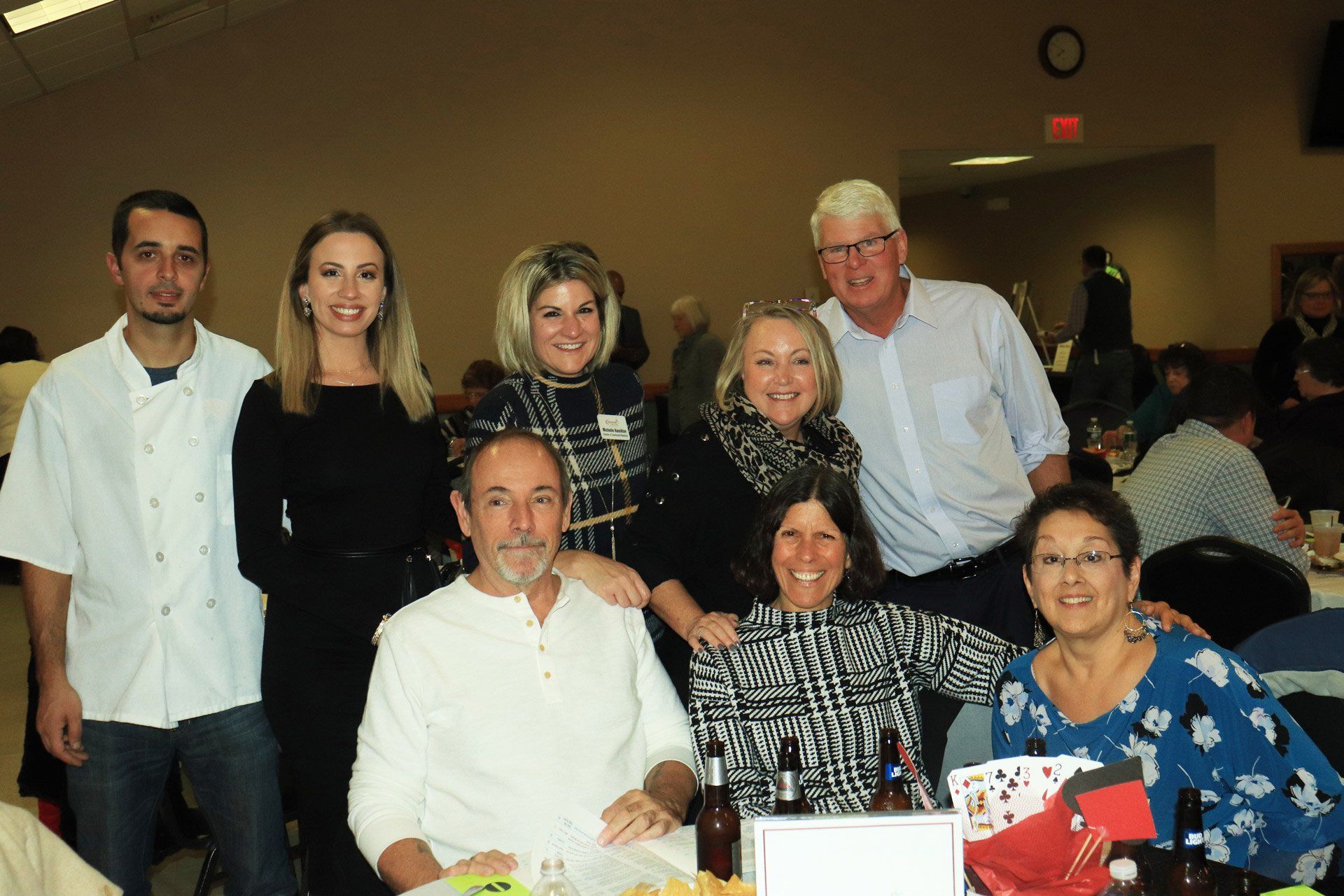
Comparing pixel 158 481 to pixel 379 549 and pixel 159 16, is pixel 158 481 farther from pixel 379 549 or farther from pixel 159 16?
pixel 159 16

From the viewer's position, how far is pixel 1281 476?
462 cm

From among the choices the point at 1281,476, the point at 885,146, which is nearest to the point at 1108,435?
the point at 1281,476

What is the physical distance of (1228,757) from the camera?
1.99m

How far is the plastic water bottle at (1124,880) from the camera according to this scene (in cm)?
138

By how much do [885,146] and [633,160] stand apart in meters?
2.41

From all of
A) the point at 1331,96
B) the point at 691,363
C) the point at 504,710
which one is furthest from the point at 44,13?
the point at 1331,96

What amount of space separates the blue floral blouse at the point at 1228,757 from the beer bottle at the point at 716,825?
0.67 metres

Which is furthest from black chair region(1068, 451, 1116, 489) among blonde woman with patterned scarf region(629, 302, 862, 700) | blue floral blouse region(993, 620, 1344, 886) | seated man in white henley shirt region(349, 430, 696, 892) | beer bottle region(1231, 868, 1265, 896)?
beer bottle region(1231, 868, 1265, 896)

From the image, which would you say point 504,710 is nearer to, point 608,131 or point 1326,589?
point 1326,589

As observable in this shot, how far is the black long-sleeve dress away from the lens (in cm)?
238

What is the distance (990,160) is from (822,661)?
11.0 meters

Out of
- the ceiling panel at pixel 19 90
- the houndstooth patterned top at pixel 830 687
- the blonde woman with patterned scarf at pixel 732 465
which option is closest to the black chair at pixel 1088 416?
the blonde woman with patterned scarf at pixel 732 465

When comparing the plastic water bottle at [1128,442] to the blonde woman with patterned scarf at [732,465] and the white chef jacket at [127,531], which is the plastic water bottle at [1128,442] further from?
the white chef jacket at [127,531]

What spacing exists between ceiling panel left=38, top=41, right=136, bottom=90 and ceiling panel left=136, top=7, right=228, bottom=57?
116 mm
